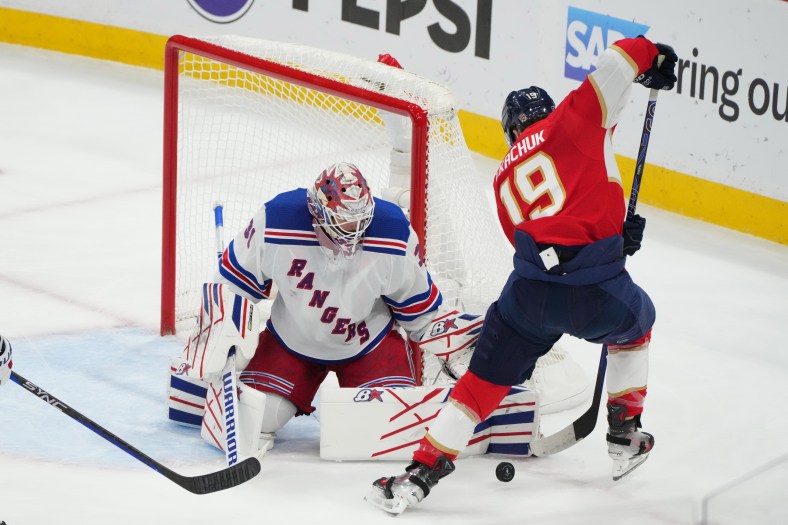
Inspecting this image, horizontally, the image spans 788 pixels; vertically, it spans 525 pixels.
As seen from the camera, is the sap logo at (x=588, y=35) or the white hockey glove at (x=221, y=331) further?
the sap logo at (x=588, y=35)

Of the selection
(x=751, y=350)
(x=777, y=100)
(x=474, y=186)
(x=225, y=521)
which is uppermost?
(x=777, y=100)

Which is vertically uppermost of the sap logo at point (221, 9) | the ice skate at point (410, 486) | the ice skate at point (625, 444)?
the sap logo at point (221, 9)

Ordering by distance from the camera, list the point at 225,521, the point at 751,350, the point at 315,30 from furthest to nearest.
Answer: the point at 315,30
the point at 751,350
the point at 225,521

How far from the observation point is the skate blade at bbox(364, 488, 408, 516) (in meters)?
3.29

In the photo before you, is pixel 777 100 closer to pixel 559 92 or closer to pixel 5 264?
pixel 559 92

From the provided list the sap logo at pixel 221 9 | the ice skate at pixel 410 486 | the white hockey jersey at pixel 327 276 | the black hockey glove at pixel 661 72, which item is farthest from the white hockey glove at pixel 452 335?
the sap logo at pixel 221 9

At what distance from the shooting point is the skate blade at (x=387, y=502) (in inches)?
129

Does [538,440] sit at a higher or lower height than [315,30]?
lower

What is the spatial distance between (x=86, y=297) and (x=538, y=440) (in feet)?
6.23

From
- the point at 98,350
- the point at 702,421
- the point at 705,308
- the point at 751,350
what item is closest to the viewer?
the point at 702,421

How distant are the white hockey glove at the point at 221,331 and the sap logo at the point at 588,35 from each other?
2795 mm

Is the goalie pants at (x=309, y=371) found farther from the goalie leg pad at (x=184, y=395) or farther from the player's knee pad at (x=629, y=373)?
the player's knee pad at (x=629, y=373)

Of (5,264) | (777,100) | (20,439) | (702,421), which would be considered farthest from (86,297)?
(777,100)

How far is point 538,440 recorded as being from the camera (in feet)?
12.1
